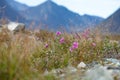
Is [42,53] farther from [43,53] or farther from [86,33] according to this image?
[86,33]

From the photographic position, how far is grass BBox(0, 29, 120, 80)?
5457 mm

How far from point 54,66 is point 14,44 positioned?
2.54m

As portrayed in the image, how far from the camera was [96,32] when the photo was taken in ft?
41.9

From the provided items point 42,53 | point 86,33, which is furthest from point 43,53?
point 86,33

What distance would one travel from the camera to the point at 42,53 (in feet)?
32.4

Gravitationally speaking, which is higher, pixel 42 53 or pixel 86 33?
pixel 86 33

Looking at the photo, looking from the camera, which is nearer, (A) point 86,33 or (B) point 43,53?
(B) point 43,53

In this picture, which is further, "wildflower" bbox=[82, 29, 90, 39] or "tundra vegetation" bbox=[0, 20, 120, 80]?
"wildflower" bbox=[82, 29, 90, 39]

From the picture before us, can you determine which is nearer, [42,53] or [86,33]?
[42,53]

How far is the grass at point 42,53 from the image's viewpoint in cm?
546

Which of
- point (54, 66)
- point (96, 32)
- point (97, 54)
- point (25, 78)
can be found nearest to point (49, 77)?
point (25, 78)

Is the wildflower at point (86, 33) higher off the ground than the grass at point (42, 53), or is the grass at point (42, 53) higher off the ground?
the wildflower at point (86, 33)

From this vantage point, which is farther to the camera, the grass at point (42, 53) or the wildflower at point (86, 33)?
the wildflower at point (86, 33)

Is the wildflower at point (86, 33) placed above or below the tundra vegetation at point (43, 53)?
above
